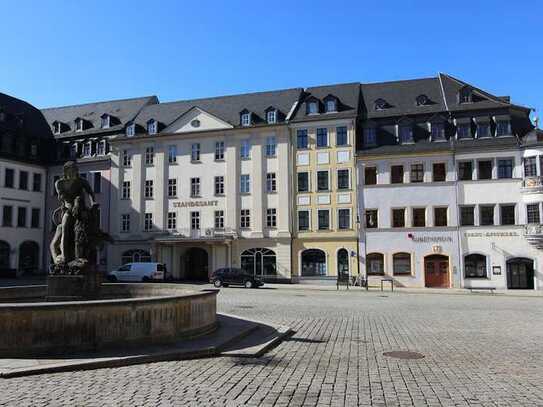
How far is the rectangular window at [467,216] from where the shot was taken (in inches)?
1518

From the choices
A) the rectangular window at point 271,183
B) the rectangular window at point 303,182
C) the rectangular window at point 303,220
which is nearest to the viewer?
the rectangular window at point 303,220

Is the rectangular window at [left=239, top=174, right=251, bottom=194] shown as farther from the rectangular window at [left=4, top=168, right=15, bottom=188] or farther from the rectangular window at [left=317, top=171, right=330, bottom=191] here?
the rectangular window at [left=4, top=168, right=15, bottom=188]

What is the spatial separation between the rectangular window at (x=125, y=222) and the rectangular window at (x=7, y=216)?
395 inches

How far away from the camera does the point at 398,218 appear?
40156 mm

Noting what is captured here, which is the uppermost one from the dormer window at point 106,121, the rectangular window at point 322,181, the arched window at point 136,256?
the dormer window at point 106,121

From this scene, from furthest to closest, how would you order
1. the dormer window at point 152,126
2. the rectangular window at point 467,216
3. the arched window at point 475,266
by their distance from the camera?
the dormer window at point 152,126, the rectangular window at point 467,216, the arched window at point 475,266

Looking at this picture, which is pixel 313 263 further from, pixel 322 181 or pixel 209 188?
pixel 209 188

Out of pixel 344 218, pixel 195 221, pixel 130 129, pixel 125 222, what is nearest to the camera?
pixel 344 218

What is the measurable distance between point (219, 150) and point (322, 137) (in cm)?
922

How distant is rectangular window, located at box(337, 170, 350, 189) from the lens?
137 feet

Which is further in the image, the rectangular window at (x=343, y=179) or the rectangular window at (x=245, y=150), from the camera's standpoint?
the rectangular window at (x=245, y=150)

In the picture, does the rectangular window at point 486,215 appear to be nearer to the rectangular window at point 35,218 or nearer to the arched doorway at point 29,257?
the arched doorway at point 29,257

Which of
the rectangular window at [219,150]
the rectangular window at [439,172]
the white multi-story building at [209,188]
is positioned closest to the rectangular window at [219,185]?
the white multi-story building at [209,188]

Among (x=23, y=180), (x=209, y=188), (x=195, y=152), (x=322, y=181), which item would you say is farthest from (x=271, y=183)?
(x=23, y=180)
